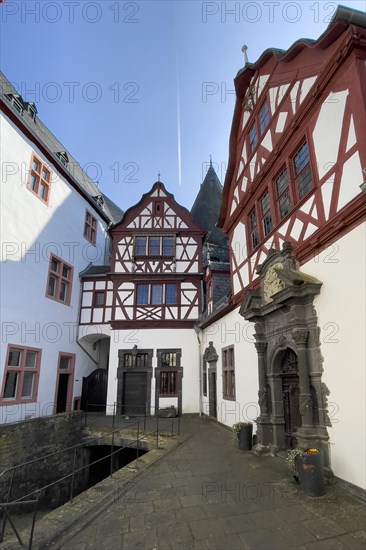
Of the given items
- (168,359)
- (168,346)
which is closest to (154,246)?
(168,346)

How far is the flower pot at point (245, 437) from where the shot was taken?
24.6ft

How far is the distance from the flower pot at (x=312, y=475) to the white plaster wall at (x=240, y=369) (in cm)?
329

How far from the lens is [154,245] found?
16688 millimetres

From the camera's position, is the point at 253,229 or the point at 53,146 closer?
the point at 253,229

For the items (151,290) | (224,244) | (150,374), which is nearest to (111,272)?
(151,290)

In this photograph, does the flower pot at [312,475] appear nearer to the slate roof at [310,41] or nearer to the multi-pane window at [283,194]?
the multi-pane window at [283,194]

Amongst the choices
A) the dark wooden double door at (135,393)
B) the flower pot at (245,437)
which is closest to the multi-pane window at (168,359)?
the dark wooden double door at (135,393)

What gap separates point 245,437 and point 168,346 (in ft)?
26.1

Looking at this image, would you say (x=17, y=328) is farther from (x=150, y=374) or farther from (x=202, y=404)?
(x=202, y=404)

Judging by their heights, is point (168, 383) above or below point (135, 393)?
above

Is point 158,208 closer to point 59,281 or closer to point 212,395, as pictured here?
point 59,281

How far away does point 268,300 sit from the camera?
742cm

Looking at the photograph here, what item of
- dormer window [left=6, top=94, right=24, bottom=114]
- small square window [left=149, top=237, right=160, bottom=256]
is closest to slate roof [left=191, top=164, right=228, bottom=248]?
small square window [left=149, top=237, right=160, bottom=256]

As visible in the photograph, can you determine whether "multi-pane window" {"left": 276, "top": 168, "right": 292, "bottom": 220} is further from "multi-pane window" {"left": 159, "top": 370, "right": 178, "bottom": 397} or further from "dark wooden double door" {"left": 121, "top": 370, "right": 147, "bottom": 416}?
"dark wooden double door" {"left": 121, "top": 370, "right": 147, "bottom": 416}
